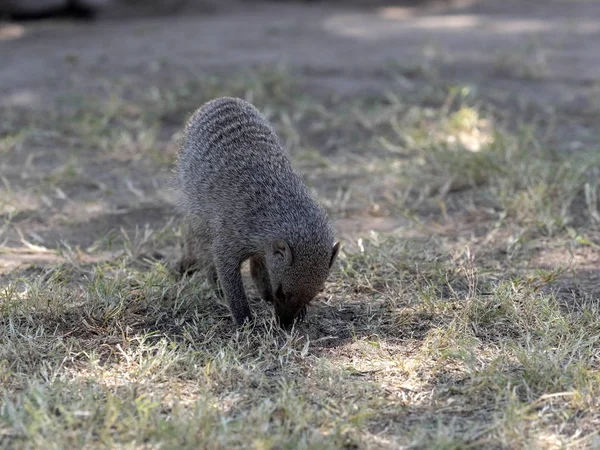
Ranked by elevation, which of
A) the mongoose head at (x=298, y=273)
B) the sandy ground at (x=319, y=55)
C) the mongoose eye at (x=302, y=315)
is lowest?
the mongoose eye at (x=302, y=315)

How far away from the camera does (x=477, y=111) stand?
619 cm

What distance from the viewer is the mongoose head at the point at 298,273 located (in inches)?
129

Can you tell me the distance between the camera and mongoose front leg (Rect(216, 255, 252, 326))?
11.6ft

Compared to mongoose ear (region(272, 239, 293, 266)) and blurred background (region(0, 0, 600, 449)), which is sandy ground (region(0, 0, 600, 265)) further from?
mongoose ear (region(272, 239, 293, 266))

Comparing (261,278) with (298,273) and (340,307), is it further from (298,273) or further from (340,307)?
(298,273)

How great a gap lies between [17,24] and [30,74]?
7.94 ft

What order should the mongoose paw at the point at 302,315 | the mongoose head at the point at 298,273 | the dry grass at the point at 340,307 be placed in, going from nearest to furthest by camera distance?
the dry grass at the point at 340,307, the mongoose head at the point at 298,273, the mongoose paw at the point at 302,315

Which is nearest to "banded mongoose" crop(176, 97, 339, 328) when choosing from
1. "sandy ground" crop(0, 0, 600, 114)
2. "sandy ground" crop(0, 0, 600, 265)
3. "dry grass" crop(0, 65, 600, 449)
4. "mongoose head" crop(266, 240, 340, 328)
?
"mongoose head" crop(266, 240, 340, 328)

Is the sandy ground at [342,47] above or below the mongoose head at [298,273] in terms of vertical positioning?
above

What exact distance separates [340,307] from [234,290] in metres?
0.48

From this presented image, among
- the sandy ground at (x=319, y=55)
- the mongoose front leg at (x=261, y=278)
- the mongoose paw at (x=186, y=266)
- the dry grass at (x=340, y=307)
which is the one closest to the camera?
the dry grass at (x=340, y=307)

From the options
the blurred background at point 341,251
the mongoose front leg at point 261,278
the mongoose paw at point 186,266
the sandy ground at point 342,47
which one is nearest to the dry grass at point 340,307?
the blurred background at point 341,251

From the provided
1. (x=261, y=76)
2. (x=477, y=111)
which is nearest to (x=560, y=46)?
(x=477, y=111)

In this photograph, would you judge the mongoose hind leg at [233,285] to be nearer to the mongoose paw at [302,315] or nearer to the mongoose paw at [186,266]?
the mongoose paw at [302,315]
